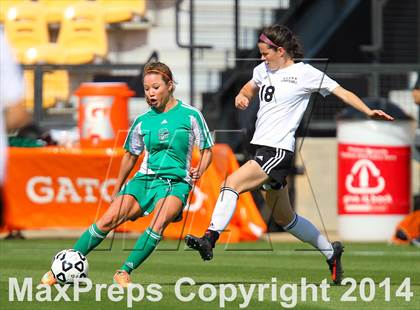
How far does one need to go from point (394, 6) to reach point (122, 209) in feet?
41.8

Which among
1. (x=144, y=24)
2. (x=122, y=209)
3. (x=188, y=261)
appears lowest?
(x=188, y=261)

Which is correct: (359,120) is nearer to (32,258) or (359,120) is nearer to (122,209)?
(32,258)

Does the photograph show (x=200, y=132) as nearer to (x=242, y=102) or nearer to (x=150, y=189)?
(x=242, y=102)

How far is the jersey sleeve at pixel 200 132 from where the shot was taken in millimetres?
10742

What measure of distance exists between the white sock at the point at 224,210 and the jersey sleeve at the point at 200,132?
43cm

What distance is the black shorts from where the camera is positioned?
10547mm

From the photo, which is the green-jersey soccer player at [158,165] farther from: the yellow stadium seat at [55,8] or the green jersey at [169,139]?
the yellow stadium seat at [55,8]

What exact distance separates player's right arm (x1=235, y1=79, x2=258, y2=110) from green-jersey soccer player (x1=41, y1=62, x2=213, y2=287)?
36cm

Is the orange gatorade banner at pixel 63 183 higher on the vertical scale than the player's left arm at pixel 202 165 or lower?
lower

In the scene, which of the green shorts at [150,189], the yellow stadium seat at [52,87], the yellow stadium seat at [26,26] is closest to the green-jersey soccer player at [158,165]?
the green shorts at [150,189]

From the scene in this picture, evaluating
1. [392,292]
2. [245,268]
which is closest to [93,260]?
[245,268]

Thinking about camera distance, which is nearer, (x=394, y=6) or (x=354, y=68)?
(x=354, y=68)

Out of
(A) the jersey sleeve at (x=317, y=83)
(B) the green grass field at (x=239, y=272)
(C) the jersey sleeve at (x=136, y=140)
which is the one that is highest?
(A) the jersey sleeve at (x=317, y=83)

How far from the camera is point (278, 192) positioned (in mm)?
10719
